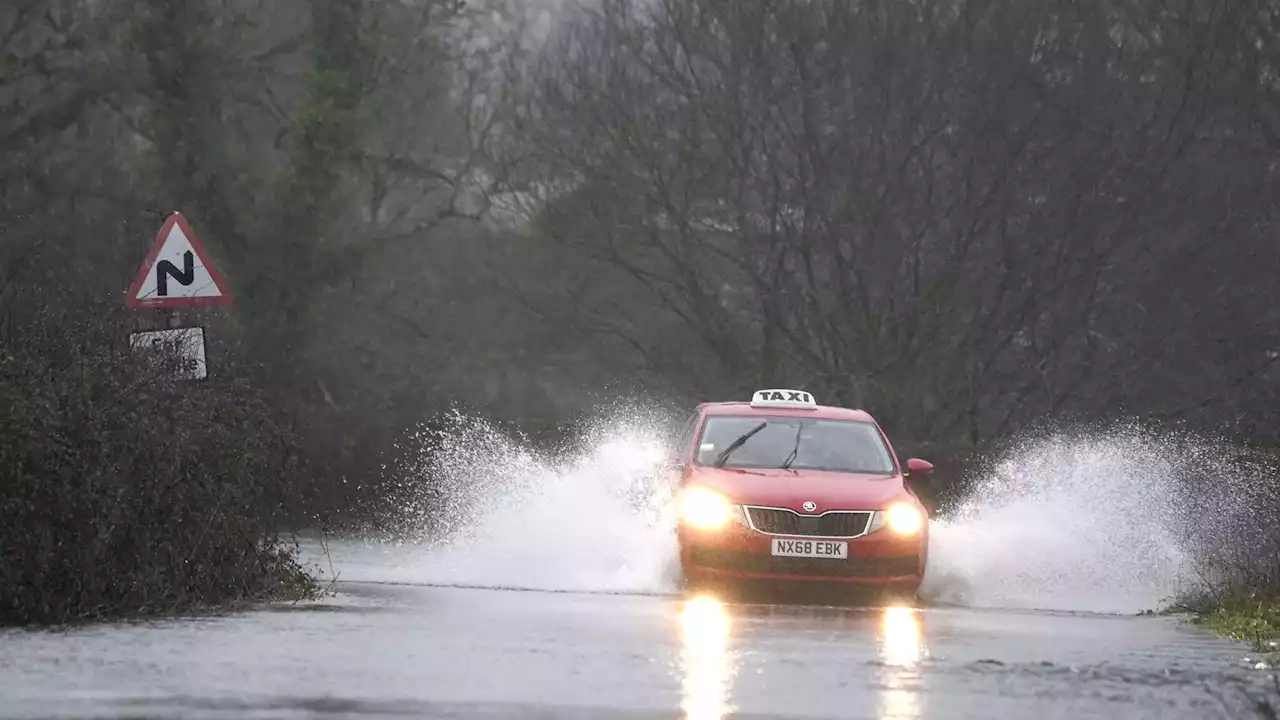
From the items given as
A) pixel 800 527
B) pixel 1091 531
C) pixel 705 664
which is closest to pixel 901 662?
pixel 705 664

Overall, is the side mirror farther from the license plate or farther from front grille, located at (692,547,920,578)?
the license plate

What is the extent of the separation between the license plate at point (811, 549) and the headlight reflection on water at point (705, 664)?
68.5 inches

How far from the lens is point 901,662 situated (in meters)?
12.0

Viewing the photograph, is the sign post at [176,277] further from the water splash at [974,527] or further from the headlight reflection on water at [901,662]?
the headlight reflection on water at [901,662]

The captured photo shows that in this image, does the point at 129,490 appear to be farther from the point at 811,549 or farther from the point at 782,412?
the point at 782,412

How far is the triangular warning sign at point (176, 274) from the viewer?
17.4 metres

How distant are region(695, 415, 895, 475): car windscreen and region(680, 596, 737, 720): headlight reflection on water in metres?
3.51

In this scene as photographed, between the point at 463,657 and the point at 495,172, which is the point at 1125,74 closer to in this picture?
the point at 495,172

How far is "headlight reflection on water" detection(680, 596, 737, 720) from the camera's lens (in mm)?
9828

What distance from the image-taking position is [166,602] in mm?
14172

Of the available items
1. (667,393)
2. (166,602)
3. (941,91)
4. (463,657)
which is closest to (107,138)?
(667,393)

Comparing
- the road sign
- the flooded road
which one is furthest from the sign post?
the flooded road

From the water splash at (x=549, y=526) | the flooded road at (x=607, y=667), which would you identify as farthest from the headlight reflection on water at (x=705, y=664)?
the water splash at (x=549, y=526)

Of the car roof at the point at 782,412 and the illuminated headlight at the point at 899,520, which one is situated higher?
the car roof at the point at 782,412
